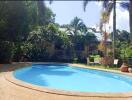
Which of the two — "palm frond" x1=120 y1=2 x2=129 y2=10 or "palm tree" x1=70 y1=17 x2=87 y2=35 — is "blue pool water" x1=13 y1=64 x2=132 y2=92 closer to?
"palm frond" x1=120 y1=2 x2=129 y2=10

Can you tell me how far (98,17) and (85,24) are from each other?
15.5 m

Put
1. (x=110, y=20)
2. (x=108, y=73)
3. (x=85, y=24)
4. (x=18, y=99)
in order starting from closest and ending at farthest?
(x=18, y=99) < (x=108, y=73) < (x=110, y=20) < (x=85, y=24)

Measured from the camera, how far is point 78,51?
3862cm

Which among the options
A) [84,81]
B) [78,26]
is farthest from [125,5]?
[78,26]

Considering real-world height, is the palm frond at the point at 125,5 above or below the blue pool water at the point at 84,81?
above

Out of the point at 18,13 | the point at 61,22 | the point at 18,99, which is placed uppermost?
the point at 61,22

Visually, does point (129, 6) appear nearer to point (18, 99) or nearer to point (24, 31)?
point (24, 31)

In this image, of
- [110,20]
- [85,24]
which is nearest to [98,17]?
[110,20]

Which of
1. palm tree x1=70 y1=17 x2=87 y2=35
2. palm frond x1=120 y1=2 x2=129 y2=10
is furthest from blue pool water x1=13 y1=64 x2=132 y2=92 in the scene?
palm tree x1=70 y1=17 x2=87 y2=35

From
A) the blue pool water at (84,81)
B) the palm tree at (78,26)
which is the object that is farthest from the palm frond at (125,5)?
the palm tree at (78,26)

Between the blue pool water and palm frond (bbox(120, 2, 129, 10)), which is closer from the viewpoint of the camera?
the blue pool water

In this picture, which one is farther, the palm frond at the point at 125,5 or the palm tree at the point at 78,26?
the palm tree at the point at 78,26

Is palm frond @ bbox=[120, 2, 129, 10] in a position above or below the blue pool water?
above

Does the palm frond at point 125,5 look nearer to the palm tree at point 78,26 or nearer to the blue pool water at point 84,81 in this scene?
the blue pool water at point 84,81
